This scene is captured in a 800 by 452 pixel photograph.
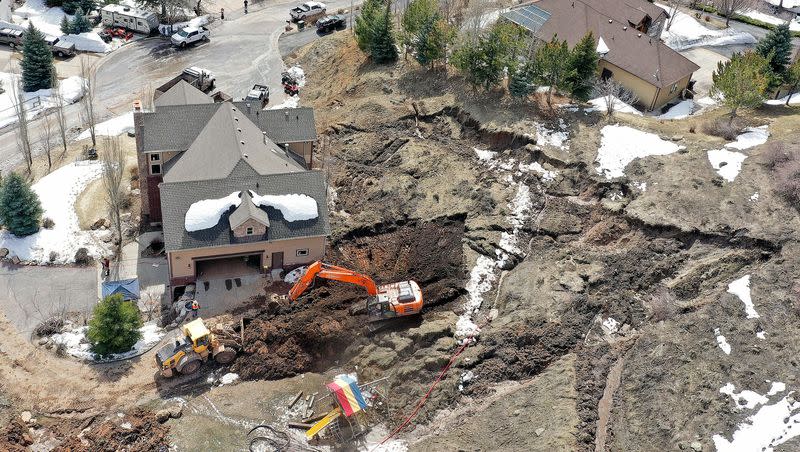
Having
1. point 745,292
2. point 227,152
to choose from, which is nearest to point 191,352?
point 227,152

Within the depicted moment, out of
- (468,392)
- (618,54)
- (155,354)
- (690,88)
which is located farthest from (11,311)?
(690,88)

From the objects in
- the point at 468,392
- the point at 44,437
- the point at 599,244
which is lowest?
the point at 44,437

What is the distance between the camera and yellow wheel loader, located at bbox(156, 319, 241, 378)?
34875 mm

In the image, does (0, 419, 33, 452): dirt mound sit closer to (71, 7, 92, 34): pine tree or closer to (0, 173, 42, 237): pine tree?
(0, 173, 42, 237): pine tree

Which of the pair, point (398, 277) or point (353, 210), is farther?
point (353, 210)

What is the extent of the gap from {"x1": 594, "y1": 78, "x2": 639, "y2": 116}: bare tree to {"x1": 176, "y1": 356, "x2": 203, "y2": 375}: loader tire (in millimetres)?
31598

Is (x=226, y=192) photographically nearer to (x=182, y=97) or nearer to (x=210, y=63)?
(x=182, y=97)

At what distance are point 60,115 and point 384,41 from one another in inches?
1003

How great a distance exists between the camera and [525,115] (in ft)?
162

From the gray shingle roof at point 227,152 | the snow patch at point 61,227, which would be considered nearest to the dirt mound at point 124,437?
the snow patch at point 61,227

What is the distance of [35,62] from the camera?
5853cm

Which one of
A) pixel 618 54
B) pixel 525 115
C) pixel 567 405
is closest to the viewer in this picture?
pixel 567 405

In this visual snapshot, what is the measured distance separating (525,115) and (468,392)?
2278 cm

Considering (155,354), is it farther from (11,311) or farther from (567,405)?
(567,405)
